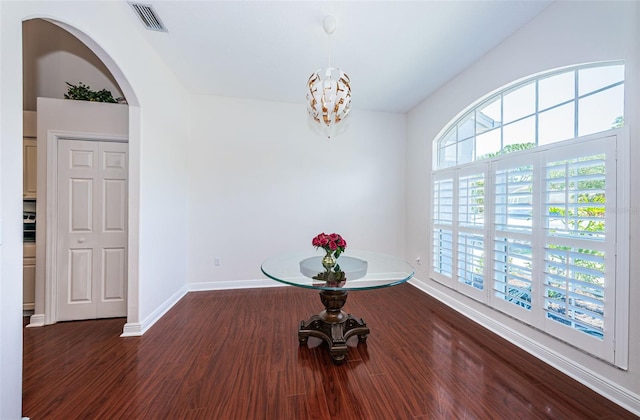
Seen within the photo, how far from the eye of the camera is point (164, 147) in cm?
279

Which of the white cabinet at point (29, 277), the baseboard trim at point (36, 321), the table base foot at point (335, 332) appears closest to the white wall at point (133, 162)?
the baseboard trim at point (36, 321)

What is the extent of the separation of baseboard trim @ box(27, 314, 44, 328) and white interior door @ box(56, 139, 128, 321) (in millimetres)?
134

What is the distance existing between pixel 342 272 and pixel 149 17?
291 cm

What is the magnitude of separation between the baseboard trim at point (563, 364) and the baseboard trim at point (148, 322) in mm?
3542

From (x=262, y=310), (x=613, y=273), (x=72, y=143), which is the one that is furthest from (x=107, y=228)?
(x=613, y=273)

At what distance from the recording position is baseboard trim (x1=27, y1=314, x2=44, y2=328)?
2.40 meters

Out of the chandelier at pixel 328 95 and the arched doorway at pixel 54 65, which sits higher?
the arched doorway at pixel 54 65

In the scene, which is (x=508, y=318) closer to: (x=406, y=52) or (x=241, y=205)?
(x=406, y=52)

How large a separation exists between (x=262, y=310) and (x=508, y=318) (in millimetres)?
2639

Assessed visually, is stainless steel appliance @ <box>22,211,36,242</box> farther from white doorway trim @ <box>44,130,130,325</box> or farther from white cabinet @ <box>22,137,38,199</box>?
white doorway trim @ <box>44,130,130,325</box>

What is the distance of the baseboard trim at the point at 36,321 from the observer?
94.5 inches

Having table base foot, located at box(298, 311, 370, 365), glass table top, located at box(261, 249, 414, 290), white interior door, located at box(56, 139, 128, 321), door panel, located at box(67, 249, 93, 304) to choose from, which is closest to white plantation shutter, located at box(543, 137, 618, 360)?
glass table top, located at box(261, 249, 414, 290)

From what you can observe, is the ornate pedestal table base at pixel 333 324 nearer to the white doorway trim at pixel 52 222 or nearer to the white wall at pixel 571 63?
the white wall at pixel 571 63

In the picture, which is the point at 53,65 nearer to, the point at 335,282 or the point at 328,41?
the point at 328,41
